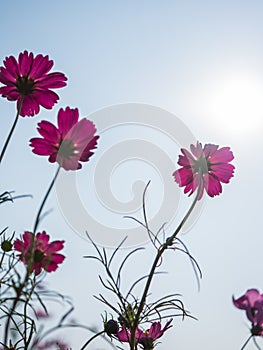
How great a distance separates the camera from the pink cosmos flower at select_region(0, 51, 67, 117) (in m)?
0.73

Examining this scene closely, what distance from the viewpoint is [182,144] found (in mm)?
764

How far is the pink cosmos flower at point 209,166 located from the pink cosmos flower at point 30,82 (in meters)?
0.21

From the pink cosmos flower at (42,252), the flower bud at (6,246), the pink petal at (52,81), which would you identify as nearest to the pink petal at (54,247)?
the pink cosmos flower at (42,252)

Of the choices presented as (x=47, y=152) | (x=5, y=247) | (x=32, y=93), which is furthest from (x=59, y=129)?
(x=5, y=247)

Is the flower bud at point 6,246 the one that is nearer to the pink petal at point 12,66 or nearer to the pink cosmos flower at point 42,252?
the pink cosmos flower at point 42,252

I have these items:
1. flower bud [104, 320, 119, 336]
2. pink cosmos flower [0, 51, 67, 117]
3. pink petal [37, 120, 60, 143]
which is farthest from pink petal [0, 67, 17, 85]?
flower bud [104, 320, 119, 336]

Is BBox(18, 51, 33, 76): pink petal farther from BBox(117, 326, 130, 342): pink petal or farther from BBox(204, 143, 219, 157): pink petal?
BBox(117, 326, 130, 342): pink petal

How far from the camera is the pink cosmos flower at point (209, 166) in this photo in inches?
29.3

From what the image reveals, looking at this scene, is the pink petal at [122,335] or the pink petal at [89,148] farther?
the pink petal at [122,335]

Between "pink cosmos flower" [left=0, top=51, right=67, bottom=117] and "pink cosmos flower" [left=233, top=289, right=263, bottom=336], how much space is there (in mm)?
372

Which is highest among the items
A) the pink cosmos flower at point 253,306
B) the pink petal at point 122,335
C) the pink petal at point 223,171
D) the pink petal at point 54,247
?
the pink petal at point 223,171

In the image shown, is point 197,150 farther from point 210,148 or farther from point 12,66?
point 12,66

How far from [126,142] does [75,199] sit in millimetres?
215

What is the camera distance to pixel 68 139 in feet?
2.00
